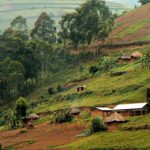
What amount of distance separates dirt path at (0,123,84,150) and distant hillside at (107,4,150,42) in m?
46.1

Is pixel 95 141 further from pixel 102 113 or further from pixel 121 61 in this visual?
pixel 121 61

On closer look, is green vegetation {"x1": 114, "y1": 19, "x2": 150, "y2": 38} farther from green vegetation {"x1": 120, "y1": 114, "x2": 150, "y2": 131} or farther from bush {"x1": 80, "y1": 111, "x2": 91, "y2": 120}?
green vegetation {"x1": 120, "y1": 114, "x2": 150, "y2": 131}

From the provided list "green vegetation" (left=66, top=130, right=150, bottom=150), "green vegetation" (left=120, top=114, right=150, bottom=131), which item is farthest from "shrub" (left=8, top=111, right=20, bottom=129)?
"green vegetation" (left=66, top=130, right=150, bottom=150)

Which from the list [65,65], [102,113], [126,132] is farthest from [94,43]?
[126,132]

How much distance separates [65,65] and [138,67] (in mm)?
27344

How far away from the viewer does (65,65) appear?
118125mm

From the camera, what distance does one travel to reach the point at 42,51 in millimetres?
113625

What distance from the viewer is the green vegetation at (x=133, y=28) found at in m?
127

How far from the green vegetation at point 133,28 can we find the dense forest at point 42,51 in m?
3.93

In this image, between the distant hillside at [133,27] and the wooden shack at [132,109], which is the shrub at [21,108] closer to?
the wooden shack at [132,109]

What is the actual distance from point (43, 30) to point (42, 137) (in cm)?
6506

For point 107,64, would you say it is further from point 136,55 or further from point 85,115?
point 85,115

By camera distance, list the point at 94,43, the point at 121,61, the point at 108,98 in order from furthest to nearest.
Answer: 1. the point at 94,43
2. the point at 121,61
3. the point at 108,98

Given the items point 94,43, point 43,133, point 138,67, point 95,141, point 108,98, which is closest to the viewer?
point 95,141
